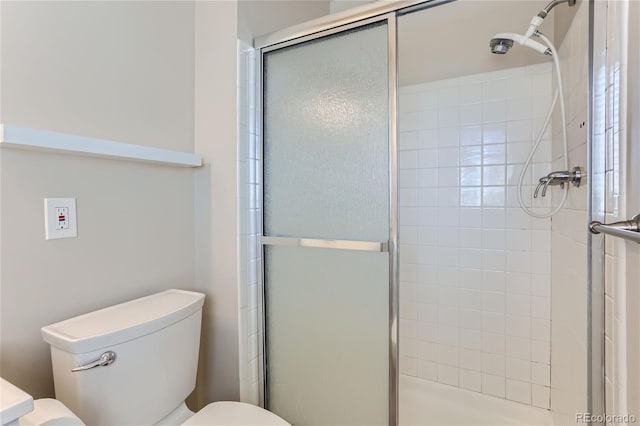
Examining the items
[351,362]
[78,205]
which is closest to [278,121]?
[78,205]

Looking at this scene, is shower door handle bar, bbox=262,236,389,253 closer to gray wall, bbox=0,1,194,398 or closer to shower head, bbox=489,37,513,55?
gray wall, bbox=0,1,194,398

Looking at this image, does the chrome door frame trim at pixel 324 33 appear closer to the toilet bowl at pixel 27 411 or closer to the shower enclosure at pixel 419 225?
the shower enclosure at pixel 419 225

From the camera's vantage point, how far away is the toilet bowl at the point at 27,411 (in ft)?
2.07

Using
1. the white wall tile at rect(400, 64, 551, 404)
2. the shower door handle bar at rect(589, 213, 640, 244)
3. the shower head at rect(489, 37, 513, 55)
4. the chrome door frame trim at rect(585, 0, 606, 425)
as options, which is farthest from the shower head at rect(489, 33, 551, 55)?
the shower door handle bar at rect(589, 213, 640, 244)

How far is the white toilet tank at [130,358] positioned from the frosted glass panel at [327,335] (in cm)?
37

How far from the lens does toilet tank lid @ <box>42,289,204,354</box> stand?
0.88 metres

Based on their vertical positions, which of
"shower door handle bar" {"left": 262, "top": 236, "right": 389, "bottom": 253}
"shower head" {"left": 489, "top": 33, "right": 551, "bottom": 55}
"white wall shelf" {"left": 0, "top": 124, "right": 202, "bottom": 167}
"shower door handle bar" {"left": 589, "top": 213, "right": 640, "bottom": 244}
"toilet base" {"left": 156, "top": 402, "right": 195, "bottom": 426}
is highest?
"shower head" {"left": 489, "top": 33, "right": 551, "bottom": 55}

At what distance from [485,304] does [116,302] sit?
71.4 inches

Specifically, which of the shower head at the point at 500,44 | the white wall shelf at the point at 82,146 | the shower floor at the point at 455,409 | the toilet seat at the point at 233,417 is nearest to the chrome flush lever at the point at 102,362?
the toilet seat at the point at 233,417

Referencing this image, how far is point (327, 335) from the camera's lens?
1328 mm

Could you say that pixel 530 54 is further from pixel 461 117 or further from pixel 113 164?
pixel 113 164

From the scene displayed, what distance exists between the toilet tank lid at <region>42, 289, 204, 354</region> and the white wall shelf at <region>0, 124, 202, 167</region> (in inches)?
20.0

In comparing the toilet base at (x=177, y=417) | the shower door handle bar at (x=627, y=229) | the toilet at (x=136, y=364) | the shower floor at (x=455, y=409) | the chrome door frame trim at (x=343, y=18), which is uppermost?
the chrome door frame trim at (x=343, y=18)

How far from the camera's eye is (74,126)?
1053mm
